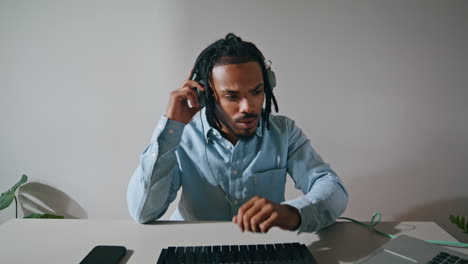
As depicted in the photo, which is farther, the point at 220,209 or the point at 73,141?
the point at 73,141

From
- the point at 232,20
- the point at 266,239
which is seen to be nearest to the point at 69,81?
the point at 232,20

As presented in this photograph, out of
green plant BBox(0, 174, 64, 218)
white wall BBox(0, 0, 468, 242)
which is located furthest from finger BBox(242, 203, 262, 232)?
green plant BBox(0, 174, 64, 218)

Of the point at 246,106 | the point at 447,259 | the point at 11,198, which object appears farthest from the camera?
the point at 11,198

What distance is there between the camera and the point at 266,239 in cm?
78

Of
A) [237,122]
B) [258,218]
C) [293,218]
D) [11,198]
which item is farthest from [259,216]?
[11,198]

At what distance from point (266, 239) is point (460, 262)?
1.32ft

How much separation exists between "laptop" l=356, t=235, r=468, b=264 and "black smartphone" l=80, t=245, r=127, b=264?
20.2 inches

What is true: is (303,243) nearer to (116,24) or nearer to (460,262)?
(460,262)

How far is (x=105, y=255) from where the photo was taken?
69 cm

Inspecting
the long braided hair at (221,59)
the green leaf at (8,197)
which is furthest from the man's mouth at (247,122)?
the green leaf at (8,197)

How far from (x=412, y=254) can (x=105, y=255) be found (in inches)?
26.0

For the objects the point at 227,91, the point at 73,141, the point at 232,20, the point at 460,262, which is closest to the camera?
the point at 460,262

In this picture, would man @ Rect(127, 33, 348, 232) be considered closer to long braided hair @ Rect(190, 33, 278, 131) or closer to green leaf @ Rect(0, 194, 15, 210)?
long braided hair @ Rect(190, 33, 278, 131)

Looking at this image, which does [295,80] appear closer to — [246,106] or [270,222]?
[246,106]
